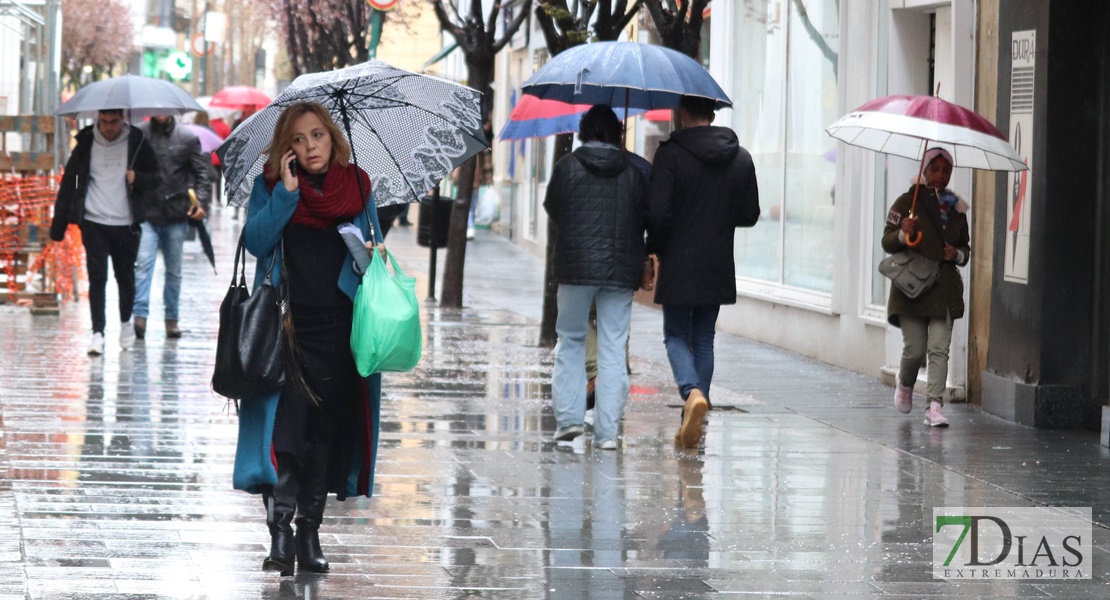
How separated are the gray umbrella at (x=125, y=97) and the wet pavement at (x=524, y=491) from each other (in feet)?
6.02

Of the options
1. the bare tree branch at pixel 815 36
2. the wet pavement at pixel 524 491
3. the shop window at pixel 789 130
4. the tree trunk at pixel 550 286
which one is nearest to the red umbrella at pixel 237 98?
the shop window at pixel 789 130

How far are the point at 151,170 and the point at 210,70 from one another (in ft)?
236

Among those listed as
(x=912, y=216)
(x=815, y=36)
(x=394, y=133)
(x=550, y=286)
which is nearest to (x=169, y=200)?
(x=550, y=286)

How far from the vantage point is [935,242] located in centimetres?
1063

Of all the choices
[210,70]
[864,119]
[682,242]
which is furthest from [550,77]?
[210,70]

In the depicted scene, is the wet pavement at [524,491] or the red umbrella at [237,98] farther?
the red umbrella at [237,98]

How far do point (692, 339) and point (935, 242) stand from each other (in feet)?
5.51

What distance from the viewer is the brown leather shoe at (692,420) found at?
939 cm

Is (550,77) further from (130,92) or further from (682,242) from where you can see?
(130,92)

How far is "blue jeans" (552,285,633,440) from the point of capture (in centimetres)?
947

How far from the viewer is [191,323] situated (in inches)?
630

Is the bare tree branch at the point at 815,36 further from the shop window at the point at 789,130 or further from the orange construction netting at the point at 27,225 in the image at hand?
the orange construction netting at the point at 27,225

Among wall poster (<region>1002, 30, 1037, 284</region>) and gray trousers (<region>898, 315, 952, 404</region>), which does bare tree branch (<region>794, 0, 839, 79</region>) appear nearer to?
wall poster (<region>1002, 30, 1037, 284</region>)

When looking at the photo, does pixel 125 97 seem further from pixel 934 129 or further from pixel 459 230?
pixel 934 129
